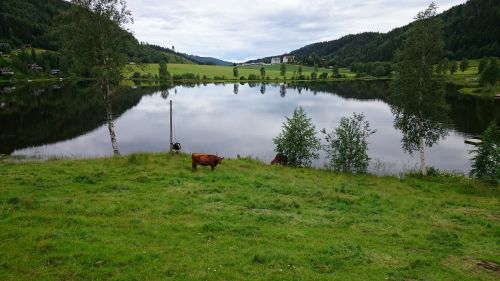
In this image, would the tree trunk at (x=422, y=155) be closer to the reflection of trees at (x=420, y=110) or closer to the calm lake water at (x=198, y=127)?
the reflection of trees at (x=420, y=110)

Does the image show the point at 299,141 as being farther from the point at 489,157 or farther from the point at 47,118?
the point at 47,118

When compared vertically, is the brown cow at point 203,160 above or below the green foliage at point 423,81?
below

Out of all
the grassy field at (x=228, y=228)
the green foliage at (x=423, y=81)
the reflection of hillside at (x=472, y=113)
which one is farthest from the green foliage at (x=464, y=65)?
the grassy field at (x=228, y=228)

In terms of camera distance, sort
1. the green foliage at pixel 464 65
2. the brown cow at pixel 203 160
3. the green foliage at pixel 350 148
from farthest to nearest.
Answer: the green foliage at pixel 464 65 → the green foliage at pixel 350 148 → the brown cow at pixel 203 160

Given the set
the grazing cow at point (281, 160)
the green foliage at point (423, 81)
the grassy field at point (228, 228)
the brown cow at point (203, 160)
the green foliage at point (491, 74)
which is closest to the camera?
the grassy field at point (228, 228)

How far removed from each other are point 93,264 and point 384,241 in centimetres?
1106

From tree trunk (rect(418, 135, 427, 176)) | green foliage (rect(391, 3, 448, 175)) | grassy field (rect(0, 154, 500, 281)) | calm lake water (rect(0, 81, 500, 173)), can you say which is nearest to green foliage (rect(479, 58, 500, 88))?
calm lake water (rect(0, 81, 500, 173))

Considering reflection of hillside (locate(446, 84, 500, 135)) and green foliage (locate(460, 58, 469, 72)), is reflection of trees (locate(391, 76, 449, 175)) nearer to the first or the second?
reflection of hillside (locate(446, 84, 500, 135))

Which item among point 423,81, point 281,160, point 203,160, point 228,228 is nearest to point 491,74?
point 423,81

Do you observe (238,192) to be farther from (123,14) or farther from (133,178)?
(123,14)

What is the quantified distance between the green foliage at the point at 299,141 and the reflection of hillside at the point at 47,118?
18.9 m

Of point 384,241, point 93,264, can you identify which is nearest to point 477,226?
point 384,241

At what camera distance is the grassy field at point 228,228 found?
12.3 meters

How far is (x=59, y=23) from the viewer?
111 ft
